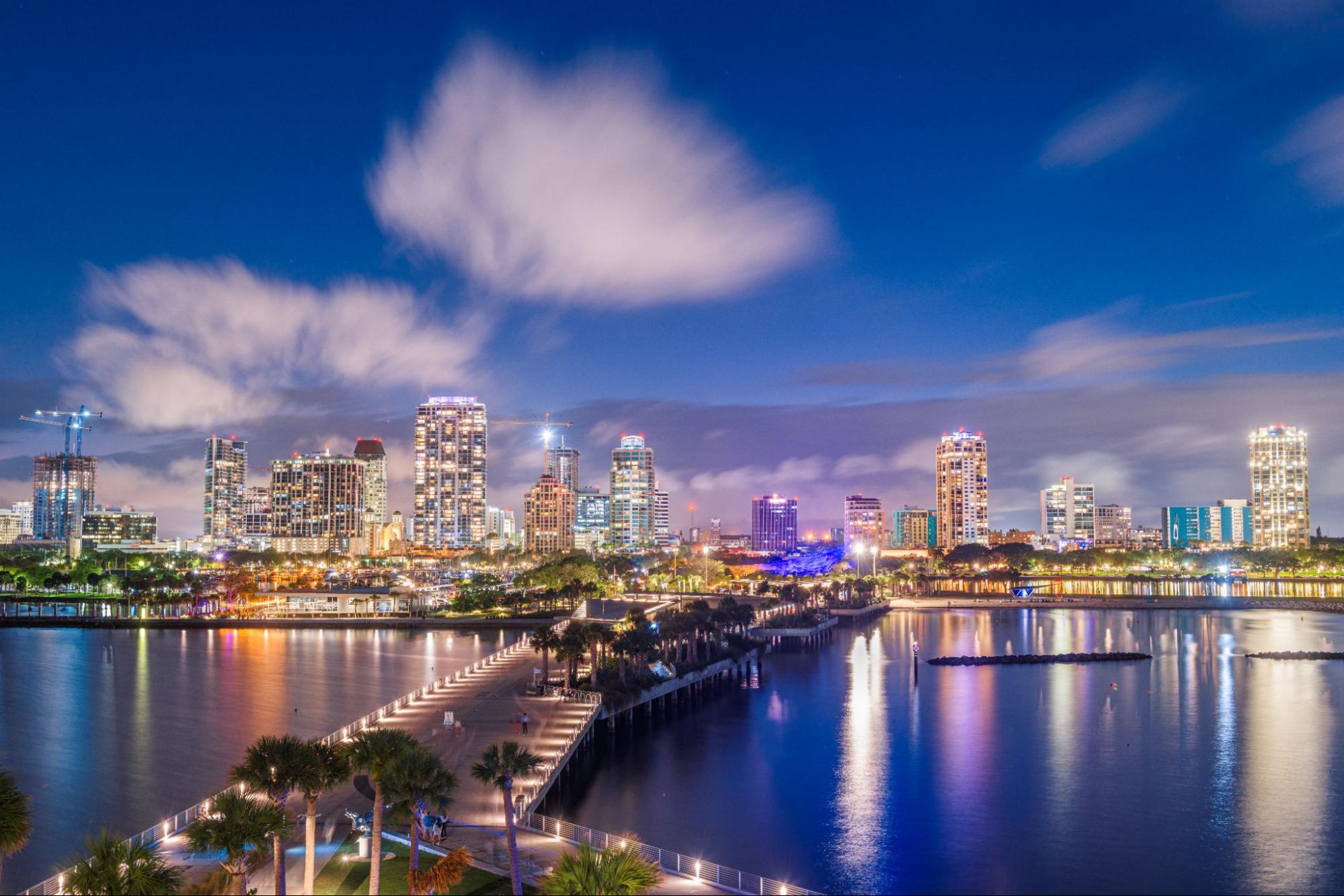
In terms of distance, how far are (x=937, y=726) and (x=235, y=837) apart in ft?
147

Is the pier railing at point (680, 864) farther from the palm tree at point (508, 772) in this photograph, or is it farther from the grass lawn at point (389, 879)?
the grass lawn at point (389, 879)

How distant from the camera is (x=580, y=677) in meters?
62.8

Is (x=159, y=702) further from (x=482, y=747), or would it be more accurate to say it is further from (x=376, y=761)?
(x=376, y=761)

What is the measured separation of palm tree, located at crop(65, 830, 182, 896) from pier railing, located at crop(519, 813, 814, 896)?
9.98m

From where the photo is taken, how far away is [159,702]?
6544 centimetres

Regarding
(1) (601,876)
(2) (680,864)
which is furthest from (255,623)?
(1) (601,876)

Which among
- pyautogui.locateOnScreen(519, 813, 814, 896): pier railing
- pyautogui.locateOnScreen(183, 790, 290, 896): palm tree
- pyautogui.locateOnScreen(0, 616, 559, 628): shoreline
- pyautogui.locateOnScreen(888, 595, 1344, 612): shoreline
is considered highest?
pyautogui.locateOnScreen(183, 790, 290, 896): palm tree

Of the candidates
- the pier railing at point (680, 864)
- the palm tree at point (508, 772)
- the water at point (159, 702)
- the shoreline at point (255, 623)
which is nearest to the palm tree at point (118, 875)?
the palm tree at point (508, 772)

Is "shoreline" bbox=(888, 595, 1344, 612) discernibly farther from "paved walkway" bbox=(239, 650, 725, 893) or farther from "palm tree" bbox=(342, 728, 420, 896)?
"palm tree" bbox=(342, 728, 420, 896)

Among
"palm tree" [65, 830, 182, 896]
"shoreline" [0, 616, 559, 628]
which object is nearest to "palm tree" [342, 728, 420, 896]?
"palm tree" [65, 830, 182, 896]

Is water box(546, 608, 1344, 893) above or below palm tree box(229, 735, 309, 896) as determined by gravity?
below

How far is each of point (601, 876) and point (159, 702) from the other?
→ 56.4 meters

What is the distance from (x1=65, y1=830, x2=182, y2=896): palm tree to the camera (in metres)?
19.5

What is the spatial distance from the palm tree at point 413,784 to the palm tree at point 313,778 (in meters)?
1.51
